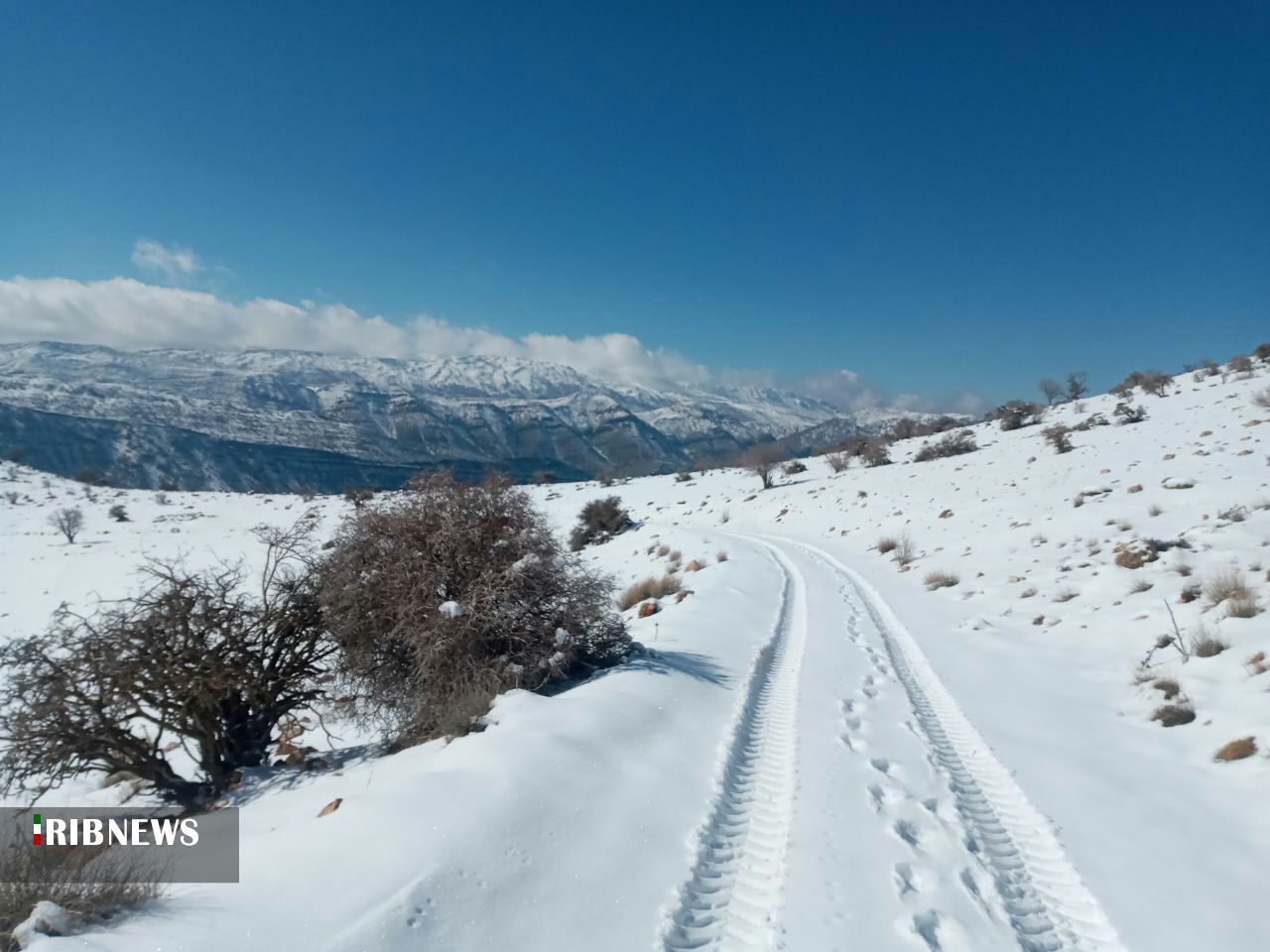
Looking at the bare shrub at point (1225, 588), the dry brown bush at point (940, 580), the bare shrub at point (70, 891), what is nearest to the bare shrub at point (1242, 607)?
the bare shrub at point (1225, 588)

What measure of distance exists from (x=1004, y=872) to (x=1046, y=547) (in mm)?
12916

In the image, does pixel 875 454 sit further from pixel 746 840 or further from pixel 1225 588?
pixel 746 840

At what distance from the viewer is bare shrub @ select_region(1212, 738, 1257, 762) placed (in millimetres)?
5949

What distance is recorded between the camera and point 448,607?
7.88 metres

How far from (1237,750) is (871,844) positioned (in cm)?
432

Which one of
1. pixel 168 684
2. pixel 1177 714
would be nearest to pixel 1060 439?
pixel 1177 714

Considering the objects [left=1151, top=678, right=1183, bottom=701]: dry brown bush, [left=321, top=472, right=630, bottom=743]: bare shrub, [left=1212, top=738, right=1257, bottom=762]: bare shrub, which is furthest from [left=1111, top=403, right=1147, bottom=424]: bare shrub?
[left=321, top=472, right=630, bottom=743]: bare shrub

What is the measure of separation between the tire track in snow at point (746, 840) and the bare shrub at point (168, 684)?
6395mm

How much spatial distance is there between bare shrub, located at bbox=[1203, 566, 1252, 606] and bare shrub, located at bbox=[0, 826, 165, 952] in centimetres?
1277

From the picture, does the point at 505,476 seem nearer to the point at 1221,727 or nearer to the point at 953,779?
the point at 953,779

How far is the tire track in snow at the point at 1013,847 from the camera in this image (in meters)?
4.03

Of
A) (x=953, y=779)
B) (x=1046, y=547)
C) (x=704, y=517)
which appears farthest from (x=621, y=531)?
(x=953, y=779)

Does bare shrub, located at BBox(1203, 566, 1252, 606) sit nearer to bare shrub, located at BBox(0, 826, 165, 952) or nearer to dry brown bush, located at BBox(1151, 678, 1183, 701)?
dry brown bush, located at BBox(1151, 678, 1183, 701)

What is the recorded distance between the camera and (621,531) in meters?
35.4
